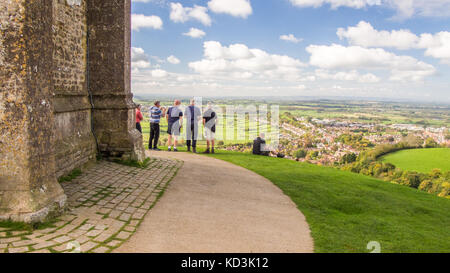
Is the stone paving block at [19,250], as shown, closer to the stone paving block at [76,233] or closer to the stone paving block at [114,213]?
the stone paving block at [76,233]

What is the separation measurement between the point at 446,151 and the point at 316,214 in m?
24.1

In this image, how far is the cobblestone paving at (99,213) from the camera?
3.67 m

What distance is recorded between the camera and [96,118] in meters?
8.42

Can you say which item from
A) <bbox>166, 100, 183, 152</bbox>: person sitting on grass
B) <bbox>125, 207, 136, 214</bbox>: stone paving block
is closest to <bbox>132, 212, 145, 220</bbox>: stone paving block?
<bbox>125, 207, 136, 214</bbox>: stone paving block

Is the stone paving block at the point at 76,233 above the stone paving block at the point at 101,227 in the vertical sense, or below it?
above

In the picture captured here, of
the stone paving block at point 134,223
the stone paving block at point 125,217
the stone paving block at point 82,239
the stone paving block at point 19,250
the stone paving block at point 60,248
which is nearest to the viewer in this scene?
the stone paving block at point 19,250

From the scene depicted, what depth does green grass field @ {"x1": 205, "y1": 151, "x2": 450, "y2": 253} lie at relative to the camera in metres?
4.84

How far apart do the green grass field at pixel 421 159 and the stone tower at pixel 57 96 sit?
62.7 feet

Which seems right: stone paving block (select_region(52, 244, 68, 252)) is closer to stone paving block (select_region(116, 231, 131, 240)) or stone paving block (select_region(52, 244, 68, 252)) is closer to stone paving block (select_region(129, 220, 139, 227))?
stone paving block (select_region(116, 231, 131, 240))

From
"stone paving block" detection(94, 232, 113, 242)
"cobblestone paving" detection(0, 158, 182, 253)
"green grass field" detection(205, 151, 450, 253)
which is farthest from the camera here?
"green grass field" detection(205, 151, 450, 253)

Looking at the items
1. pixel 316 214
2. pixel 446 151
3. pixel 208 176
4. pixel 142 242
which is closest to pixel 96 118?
pixel 208 176

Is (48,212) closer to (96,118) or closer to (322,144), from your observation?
(96,118)

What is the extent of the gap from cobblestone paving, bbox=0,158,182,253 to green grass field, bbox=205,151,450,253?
3.04 metres

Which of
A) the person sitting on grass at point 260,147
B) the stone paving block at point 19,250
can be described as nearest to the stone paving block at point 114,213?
the stone paving block at point 19,250
